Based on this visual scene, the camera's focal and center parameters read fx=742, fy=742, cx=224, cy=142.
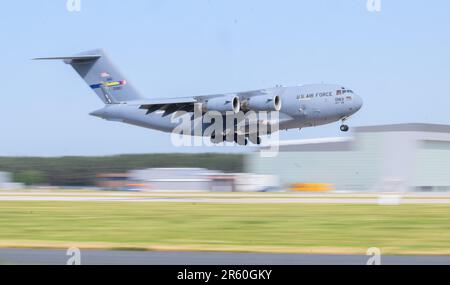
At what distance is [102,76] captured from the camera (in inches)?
1708

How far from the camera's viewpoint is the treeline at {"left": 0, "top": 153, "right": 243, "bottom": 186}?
9681cm

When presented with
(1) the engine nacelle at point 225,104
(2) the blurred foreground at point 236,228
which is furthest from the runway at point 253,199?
(1) the engine nacelle at point 225,104

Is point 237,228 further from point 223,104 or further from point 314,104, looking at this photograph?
point 223,104

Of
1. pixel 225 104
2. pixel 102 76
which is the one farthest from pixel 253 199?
pixel 102 76

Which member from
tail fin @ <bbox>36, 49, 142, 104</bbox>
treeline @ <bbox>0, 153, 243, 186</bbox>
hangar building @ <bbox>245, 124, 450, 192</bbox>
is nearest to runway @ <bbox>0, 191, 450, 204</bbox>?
tail fin @ <bbox>36, 49, 142, 104</bbox>

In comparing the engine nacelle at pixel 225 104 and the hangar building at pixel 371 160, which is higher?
the hangar building at pixel 371 160

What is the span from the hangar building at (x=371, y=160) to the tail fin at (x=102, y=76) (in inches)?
1390

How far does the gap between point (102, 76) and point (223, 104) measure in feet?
29.3

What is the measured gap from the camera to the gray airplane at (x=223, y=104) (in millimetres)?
37156

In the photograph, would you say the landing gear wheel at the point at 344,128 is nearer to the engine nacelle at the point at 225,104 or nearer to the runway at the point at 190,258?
the engine nacelle at the point at 225,104

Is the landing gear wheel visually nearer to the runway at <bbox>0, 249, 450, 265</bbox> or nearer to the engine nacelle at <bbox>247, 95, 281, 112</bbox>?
the engine nacelle at <bbox>247, 95, 281, 112</bbox>

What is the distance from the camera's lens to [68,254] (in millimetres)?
14844
